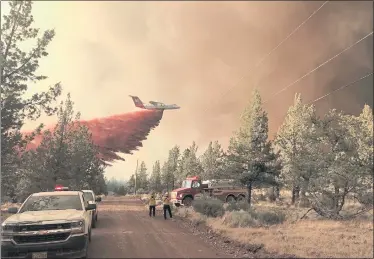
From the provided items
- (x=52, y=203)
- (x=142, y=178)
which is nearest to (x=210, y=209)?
(x=52, y=203)

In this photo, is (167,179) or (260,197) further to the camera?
(167,179)

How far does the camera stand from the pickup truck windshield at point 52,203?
1011 centimetres

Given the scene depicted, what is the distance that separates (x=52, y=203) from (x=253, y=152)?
1206 inches

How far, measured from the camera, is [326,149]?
81.9ft

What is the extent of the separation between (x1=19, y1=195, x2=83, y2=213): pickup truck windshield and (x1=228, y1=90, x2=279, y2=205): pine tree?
29088mm

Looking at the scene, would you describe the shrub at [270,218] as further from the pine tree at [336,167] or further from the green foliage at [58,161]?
the green foliage at [58,161]

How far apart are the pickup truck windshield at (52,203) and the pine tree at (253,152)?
95.4 ft

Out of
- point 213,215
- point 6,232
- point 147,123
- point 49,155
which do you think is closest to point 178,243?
point 6,232

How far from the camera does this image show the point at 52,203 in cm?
1033

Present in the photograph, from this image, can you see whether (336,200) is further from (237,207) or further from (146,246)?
(146,246)

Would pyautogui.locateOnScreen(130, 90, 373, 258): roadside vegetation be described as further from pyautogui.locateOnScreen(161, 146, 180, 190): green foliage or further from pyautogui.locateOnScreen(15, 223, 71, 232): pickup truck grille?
pyautogui.locateOnScreen(161, 146, 180, 190): green foliage

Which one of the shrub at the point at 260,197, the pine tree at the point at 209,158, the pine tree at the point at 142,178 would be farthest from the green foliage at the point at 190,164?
the pine tree at the point at 142,178

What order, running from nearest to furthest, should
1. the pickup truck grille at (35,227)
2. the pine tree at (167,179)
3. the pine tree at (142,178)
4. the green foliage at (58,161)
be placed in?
the pickup truck grille at (35,227) < the green foliage at (58,161) < the pine tree at (167,179) < the pine tree at (142,178)

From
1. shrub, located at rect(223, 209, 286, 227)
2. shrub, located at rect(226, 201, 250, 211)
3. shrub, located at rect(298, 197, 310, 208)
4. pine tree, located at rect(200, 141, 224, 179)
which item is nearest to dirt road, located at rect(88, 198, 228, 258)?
shrub, located at rect(223, 209, 286, 227)
